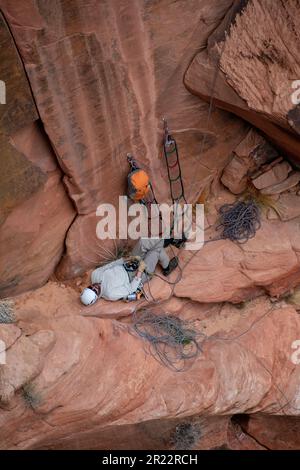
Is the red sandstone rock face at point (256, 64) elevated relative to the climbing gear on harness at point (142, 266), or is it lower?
elevated

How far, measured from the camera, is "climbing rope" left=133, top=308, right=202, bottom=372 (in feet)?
21.2

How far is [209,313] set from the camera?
749 centimetres

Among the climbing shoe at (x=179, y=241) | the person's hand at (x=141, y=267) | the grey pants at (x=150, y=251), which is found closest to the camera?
the person's hand at (x=141, y=267)

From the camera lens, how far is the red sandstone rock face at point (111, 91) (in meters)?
5.30

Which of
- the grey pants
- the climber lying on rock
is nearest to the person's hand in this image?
the climber lying on rock

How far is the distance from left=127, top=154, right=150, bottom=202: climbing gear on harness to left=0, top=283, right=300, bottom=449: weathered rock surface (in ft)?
4.14

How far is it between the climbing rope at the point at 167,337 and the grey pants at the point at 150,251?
0.52 m

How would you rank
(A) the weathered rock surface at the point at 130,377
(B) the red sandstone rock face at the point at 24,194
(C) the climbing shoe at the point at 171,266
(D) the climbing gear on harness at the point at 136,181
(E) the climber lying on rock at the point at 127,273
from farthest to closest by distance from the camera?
(C) the climbing shoe at the point at 171,266 < (E) the climber lying on rock at the point at 127,273 < (D) the climbing gear on harness at the point at 136,181 < (A) the weathered rock surface at the point at 130,377 < (B) the red sandstone rock face at the point at 24,194

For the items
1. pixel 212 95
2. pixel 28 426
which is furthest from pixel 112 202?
pixel 28 426

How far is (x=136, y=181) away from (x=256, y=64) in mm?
1670

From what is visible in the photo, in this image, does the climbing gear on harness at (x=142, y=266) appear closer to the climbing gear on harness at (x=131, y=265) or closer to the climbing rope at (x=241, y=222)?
the climbing gear on harness at (x=131, y=265)

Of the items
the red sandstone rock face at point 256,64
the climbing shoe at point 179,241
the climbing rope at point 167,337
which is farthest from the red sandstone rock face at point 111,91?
the climbing rope at point 167,337

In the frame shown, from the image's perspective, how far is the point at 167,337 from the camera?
668 centimetres

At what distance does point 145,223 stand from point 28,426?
2.70 m
